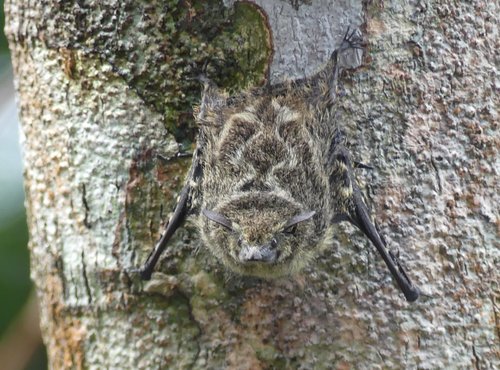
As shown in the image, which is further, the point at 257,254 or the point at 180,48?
the point at 180,48

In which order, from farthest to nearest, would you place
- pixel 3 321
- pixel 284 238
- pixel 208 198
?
pixel 3 321, pixel 208 198, pixel 284 238

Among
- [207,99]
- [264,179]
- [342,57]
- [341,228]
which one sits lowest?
[341,228]

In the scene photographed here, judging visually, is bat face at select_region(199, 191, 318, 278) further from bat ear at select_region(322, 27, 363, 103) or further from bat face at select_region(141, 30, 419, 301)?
bat ear at select_region(322, 27, 363, 103)

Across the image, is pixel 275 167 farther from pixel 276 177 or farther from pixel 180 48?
pixel 180 48

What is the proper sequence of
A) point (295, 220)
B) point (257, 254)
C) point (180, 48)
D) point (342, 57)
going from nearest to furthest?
point (257, 254) → point (295, 220) → point (342, 57) → point (180, 48)

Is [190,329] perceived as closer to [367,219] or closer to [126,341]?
[126,341]

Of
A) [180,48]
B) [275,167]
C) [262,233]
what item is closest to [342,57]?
[275,167]

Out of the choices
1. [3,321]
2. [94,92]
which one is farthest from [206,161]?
[3,321]
